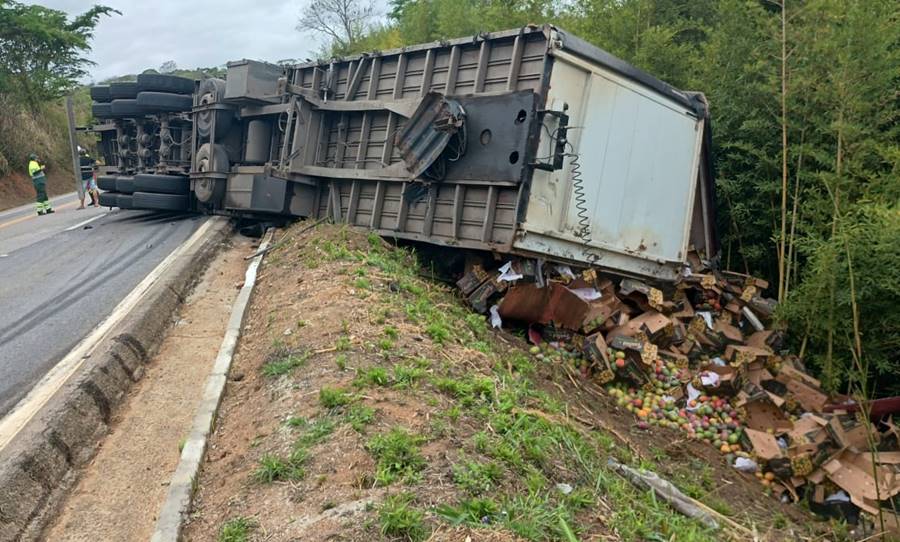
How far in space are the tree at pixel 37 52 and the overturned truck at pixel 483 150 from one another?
19.5 m

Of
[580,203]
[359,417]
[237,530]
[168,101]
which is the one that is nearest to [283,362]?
[359,417]

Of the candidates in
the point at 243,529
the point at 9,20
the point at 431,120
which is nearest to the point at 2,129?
the point at 9,20

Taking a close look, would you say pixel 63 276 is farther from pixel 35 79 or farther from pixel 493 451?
pixel 35 79

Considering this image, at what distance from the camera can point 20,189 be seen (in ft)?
71.2

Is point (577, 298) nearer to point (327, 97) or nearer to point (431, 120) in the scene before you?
point (431, 120)

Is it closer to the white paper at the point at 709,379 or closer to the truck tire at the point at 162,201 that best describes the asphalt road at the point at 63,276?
the truck tire at the point at 162,201

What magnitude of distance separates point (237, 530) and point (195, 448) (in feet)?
3.26

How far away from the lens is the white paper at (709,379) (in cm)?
599

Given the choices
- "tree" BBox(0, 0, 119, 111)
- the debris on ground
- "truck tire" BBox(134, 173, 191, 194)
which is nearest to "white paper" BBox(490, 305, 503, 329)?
the debris on ground

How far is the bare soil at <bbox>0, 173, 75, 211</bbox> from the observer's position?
2067 cm

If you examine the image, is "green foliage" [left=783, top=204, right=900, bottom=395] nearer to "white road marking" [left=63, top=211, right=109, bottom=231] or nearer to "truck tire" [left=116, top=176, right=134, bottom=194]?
"truck tire" [left=116, top=176, right=134, bottom=194]

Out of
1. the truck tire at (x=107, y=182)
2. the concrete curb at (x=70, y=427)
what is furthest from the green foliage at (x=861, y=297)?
the truck tire at (x=107, y=182)

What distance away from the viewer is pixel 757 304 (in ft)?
24.3

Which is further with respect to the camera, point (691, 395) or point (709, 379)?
point (709, 379)
